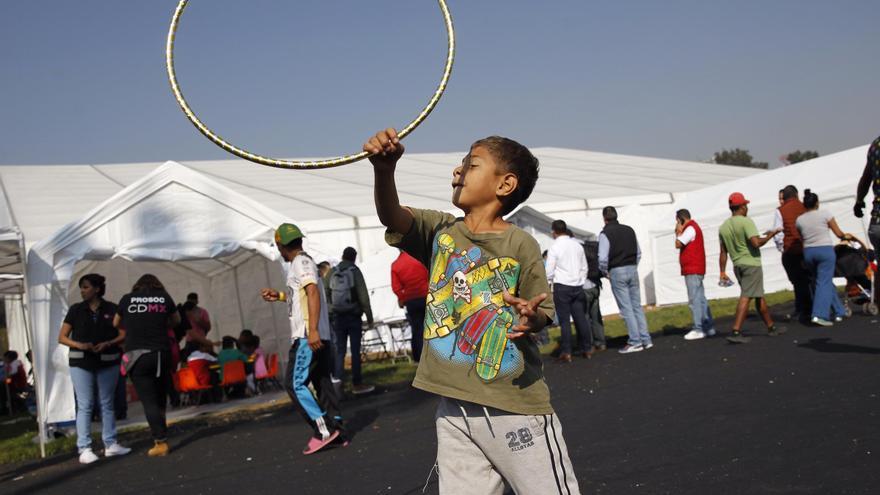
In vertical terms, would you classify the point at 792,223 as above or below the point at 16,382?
above

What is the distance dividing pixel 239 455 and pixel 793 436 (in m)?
4.85

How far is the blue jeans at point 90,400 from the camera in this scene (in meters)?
8.19

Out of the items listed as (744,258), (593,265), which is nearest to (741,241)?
(744,258)

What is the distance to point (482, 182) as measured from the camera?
3.05 metres

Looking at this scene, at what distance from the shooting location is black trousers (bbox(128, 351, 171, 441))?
808 centimetres

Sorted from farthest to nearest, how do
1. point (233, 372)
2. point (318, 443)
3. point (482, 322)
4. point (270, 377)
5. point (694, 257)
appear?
point (270, 377) → point (233, 372) → point (694, 257) → point (318, 443) → point (482, 322)

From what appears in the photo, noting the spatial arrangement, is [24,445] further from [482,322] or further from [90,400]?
[482,322]

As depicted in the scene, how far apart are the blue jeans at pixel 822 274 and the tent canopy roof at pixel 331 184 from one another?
33.5ft

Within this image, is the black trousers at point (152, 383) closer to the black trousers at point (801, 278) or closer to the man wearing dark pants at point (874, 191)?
the man wearing dark pants at point (874, 191)

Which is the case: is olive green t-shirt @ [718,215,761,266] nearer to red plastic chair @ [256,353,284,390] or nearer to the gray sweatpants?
red plastic chair @ [256,353,284,390]

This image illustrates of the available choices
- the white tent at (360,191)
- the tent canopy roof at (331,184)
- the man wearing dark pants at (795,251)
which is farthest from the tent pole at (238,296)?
the man wearing dark pants at (795,251)

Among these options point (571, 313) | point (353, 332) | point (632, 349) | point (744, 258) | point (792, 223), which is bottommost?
point (632, 349)

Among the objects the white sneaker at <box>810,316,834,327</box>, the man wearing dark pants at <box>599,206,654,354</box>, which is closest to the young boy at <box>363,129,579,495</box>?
the man wearing dark pants at <box>599,206,654,354</box>

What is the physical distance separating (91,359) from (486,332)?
6.66m
